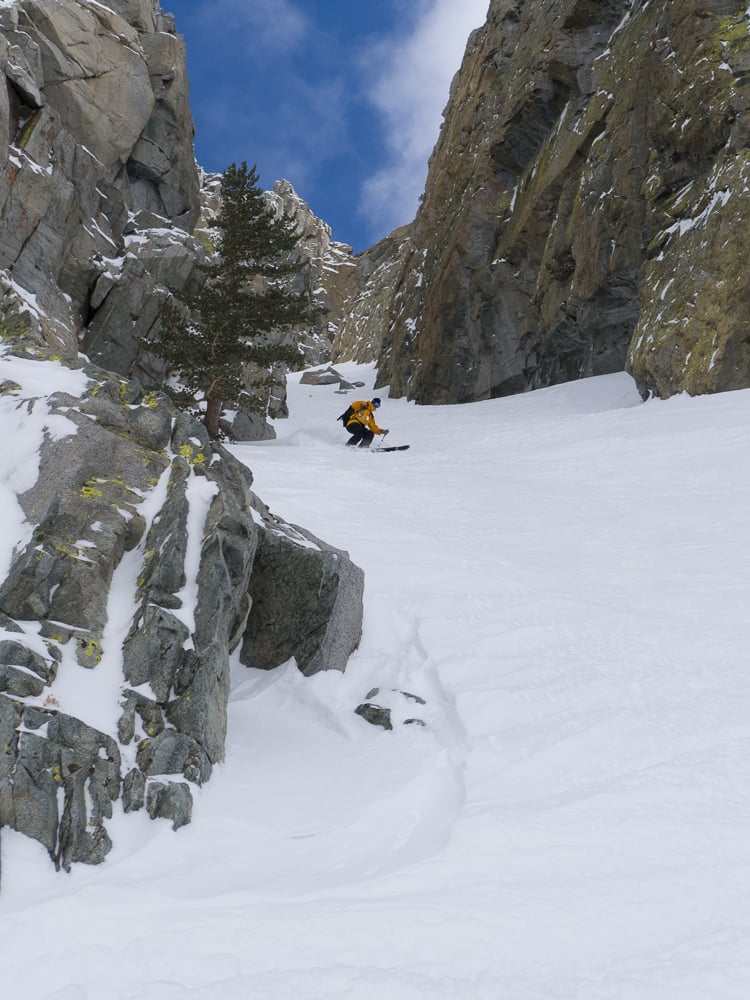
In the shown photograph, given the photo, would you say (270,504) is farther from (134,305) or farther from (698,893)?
(134,305)

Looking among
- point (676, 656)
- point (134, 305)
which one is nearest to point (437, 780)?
point (676, 656)

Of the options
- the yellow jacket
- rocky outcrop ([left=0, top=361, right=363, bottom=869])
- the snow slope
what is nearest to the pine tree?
the yellow jacket

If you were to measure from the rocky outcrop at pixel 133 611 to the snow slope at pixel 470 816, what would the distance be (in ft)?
0.85

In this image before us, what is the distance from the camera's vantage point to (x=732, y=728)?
17.0ft

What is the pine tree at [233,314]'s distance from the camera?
19656 millimetres

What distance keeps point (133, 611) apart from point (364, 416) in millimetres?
16841

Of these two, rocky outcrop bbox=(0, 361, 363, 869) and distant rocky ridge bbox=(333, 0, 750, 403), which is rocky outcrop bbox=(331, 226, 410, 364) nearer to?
distant rocky ridge bbox=(333, 0, 750, 403)

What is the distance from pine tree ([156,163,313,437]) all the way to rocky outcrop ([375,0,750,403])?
36.0 ft

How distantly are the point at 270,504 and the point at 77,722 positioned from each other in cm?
640

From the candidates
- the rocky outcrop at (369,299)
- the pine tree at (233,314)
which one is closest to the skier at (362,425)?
the pine tree at (233,314)

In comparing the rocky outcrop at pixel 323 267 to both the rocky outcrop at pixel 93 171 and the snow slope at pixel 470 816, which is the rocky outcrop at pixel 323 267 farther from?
the snow slope at pixel 470 816

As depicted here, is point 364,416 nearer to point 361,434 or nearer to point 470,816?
point 361,434

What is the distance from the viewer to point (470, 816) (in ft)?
14.6

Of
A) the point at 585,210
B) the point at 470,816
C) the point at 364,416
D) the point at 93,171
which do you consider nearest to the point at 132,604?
the point at 470,816
